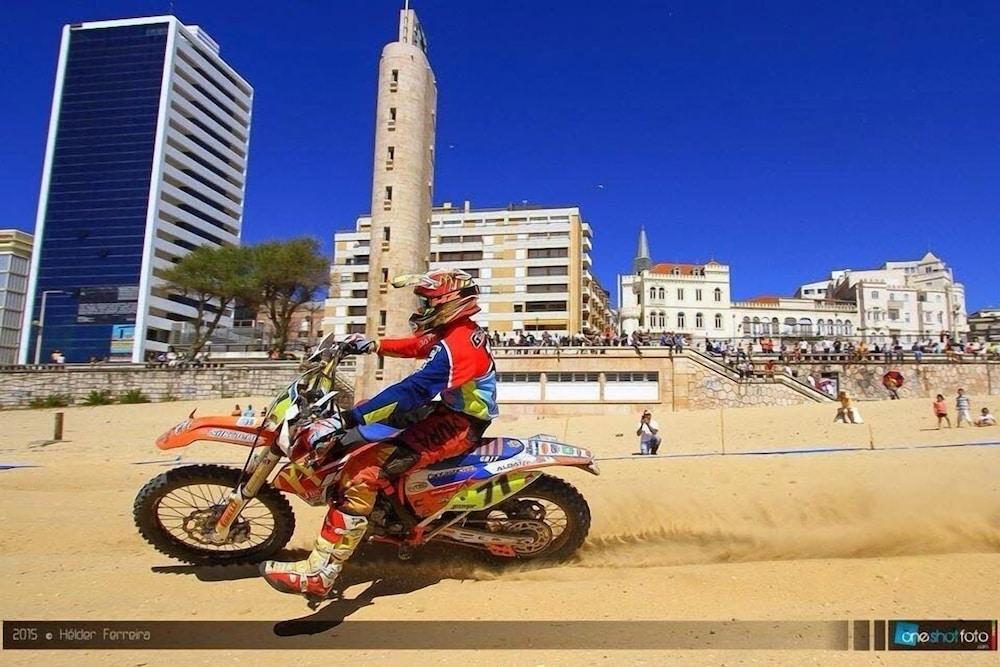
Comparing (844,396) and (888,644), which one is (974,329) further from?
(888,644)

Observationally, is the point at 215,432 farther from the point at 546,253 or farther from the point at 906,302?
the point at 906,302

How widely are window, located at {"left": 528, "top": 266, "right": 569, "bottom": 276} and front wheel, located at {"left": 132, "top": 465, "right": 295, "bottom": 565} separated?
74.3 meters

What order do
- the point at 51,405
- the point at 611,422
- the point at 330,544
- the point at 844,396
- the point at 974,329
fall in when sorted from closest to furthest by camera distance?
the point at 330,544
the point at 844,396
the point at 611,422
the point at 51,405
the point at 974,329

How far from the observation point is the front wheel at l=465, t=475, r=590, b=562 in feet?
16.9

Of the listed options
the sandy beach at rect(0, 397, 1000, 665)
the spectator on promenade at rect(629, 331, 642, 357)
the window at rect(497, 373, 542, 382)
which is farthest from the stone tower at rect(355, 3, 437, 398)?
the sandy beach at rect(0, 397, 1000, 665)

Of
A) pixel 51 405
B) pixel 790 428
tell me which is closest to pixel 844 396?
pixel 790 428

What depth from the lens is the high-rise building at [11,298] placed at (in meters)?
88.2

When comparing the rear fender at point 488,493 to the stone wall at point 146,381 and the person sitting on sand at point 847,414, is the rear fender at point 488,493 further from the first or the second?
the stone wall at point 146,381

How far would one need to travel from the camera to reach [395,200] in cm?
3847

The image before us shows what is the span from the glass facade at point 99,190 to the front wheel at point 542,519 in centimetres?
9654

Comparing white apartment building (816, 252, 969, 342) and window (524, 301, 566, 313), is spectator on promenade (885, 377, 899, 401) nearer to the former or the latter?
window (524, 301, 566, 313)

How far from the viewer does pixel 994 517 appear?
5.25 metres

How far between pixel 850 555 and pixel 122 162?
363 feet

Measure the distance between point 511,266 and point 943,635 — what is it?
7783 centimetres
